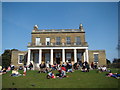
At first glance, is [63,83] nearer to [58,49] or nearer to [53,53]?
[58,49]

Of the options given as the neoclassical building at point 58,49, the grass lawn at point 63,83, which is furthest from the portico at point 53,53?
the grass lawn at point 63,83

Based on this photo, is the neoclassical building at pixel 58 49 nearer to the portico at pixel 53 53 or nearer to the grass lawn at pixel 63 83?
the portico at pixel 53 53

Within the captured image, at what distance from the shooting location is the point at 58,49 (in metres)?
32.9

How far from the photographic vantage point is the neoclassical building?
105 feet

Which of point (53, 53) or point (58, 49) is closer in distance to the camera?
point (58, 49)

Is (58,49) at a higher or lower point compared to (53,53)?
higher

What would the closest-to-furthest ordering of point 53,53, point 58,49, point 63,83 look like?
point 63,83 → point 58,49 → point 53,53

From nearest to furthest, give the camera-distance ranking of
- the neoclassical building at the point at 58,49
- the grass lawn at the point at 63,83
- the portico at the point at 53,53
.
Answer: the grass lawn at the point at 63,83, the portico at the point at 53,53, the neoclassical building at the point at 58,49

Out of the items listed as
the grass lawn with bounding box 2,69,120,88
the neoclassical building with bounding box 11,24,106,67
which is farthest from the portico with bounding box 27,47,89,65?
the grass lawn with bounding box 2,69,120,88

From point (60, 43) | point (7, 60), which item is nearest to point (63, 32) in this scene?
point (60, 43)

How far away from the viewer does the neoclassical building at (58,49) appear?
105ft

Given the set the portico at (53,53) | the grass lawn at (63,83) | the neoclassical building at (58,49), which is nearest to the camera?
the grass lawn at (63,83)

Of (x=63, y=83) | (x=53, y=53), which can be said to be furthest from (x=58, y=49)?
(x=63, y=83)

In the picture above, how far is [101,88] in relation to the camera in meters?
11.0
